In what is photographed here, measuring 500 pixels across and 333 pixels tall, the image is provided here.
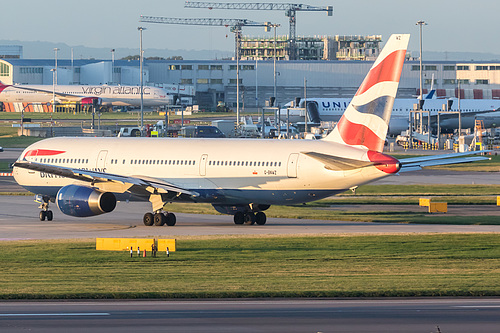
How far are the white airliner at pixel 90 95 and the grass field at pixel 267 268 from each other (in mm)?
137247

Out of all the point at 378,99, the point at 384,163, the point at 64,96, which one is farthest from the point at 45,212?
the point at 64,96

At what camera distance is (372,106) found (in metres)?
37.1

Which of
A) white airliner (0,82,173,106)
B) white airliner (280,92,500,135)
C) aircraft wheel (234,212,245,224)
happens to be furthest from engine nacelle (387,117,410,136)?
aircraft wheel (234,212,245,224)

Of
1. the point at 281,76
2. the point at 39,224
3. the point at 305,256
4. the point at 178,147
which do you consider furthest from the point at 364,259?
the point at 281,76

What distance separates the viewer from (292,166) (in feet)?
125

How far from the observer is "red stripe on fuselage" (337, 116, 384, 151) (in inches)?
1462

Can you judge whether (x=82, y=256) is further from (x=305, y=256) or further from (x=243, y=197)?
(x=243, y=197)

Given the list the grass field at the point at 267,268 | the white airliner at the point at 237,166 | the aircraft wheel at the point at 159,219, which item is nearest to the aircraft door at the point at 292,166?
the white airliner at the point at 237,166

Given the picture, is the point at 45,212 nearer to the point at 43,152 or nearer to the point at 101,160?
the point at 43,152

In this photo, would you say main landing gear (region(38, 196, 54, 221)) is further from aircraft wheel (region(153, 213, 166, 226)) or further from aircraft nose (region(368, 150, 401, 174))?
aircraft nose (region(368, 150, 401, 174))

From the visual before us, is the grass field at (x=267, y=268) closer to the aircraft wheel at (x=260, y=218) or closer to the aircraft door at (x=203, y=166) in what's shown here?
the aircraft door at (x=203, y=166)

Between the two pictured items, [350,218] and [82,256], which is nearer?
[82,256]

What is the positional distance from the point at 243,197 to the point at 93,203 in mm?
6840

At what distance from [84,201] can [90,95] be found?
5496 inches
